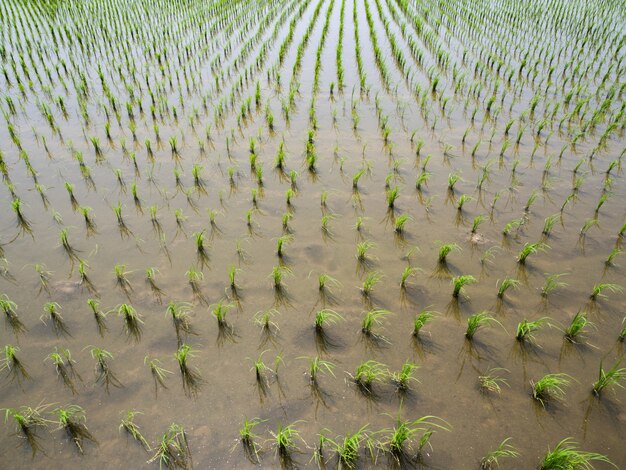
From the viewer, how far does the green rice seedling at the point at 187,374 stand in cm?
277

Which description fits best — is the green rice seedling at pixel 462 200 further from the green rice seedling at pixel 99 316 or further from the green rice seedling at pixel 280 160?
the green rice seedling at pixel 99 316

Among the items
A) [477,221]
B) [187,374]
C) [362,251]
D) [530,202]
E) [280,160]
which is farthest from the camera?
[280,160]

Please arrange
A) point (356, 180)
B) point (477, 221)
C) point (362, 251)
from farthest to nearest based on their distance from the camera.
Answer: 1. point (356, 180)
2. point (477, 221)
3. point (362, 251)

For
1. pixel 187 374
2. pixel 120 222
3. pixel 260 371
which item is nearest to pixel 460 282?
pixel 260 371

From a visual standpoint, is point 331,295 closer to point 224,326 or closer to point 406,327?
point 406,327

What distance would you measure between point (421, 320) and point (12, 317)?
318cm

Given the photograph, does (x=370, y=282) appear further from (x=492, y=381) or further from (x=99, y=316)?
(x=99, y=316)

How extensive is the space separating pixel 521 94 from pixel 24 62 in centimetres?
940

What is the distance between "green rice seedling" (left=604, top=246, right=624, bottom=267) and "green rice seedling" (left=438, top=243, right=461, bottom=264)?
4.28 ft

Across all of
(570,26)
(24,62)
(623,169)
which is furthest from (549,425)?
(570,26)

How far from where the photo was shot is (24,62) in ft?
26.1

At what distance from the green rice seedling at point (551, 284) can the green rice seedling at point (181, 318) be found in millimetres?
2933

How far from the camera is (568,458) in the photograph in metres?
2.30

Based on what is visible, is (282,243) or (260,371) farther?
(282,243)
